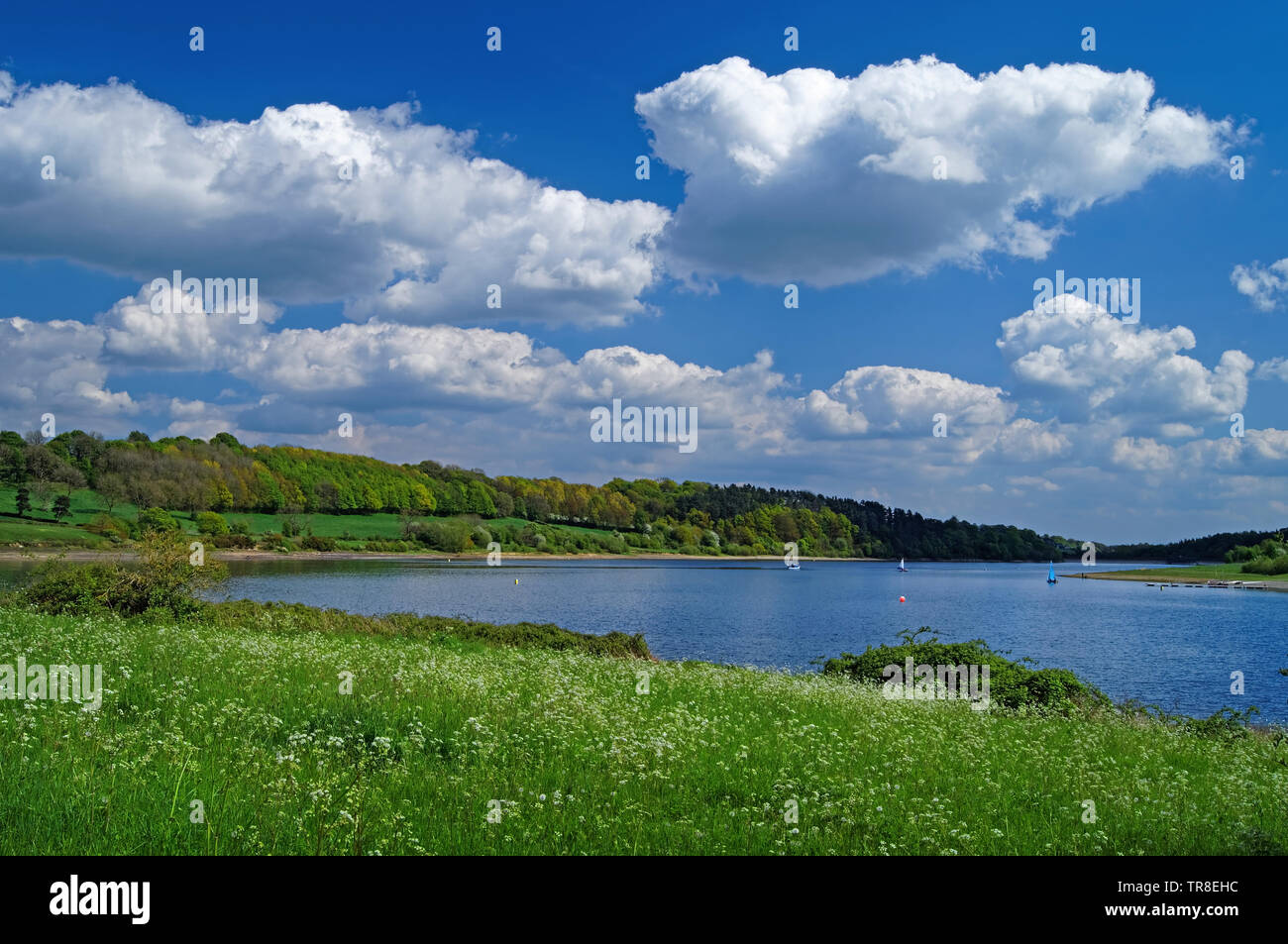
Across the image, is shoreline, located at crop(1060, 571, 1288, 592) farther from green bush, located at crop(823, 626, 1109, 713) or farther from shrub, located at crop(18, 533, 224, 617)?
shrub, located at crop(18, 533, 224, 617)

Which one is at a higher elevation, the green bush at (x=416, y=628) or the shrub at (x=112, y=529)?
the shrub at (x=112, y=529)

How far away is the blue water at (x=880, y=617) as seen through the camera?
42.0m

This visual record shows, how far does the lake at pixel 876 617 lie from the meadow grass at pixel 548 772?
2159 centimetres

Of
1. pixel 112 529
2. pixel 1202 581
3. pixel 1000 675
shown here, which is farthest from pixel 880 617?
pixel 1202 581

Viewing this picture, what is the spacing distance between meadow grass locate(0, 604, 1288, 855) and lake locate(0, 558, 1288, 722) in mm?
21590

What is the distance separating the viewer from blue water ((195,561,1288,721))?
42.0 meters

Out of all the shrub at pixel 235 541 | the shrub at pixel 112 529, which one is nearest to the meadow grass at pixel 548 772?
the shrub at pixel 112 529

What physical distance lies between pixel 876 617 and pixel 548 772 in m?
66.0

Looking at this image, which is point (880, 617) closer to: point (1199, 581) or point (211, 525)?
point (1199, 581)

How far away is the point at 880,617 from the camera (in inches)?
2837

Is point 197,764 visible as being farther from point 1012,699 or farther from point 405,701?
point 1012,699

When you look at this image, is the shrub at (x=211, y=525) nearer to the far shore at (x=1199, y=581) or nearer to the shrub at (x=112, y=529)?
the shrub at (x=112, y=529)
